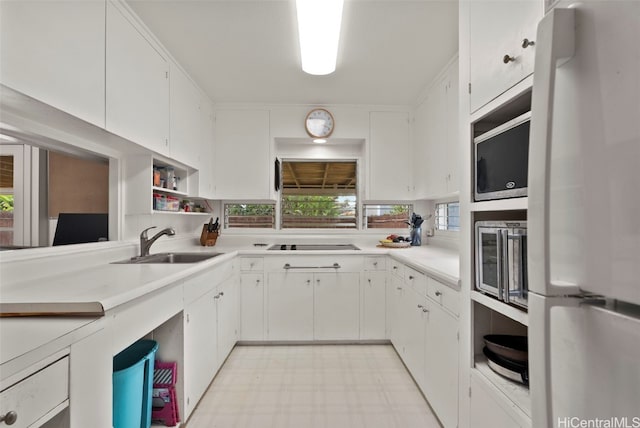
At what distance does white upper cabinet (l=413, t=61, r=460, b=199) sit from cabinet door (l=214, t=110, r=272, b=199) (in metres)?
1.62

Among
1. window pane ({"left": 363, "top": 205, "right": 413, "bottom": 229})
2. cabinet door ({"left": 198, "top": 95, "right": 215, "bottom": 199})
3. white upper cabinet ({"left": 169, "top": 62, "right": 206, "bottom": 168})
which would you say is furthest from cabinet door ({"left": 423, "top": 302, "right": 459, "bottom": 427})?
cabinet door ({"left": 198, "top": 95, "right": 215, "bottom": 199})

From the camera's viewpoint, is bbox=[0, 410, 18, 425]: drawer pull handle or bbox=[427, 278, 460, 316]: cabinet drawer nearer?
bbox=[0, 410, 18, 425]: drawer pull handle

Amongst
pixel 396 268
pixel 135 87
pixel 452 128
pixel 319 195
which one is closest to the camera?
pixel 135 87

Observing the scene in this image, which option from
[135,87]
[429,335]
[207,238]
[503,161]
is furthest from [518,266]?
[207,238]

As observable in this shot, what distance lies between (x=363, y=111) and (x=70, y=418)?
320cm

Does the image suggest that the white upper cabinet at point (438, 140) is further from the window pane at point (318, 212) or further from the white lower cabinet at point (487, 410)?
the white lower cabinet at point (487, 410)

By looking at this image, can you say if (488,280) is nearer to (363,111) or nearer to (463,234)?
(463,234)

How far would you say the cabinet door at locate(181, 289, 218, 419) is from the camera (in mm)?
1719

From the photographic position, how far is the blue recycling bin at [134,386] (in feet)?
4.26

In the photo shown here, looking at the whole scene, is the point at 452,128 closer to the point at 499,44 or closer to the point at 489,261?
the point at 499,44

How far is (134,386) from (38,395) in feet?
2.29

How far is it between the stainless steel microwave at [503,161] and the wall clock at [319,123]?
7.09 ft

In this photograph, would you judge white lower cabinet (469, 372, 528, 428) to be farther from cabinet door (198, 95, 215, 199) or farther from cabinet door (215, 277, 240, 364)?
cabinet door (198, 95, 215, 199)

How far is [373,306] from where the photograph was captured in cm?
285
